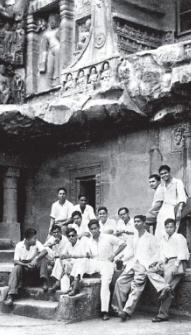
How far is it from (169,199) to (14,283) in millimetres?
2906

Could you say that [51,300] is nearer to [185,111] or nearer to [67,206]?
[67,206]

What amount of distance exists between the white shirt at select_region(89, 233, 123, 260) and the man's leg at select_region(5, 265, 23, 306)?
1.33 m

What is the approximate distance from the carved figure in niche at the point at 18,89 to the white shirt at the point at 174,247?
8.64m

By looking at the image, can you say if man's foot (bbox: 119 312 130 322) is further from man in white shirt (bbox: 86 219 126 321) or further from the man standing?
the man standing

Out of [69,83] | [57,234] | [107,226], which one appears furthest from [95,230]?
[69,83]

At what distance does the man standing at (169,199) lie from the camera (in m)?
9.52

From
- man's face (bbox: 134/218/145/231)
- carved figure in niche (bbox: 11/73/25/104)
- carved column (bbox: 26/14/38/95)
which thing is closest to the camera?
man's face (bbox: 134/218/145/231)

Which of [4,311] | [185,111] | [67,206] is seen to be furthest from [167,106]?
[4,311]

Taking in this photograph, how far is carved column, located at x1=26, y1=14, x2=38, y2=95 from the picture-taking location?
1623cm

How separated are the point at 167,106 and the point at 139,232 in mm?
4527

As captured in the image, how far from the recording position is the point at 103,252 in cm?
935

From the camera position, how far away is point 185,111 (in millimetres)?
12602

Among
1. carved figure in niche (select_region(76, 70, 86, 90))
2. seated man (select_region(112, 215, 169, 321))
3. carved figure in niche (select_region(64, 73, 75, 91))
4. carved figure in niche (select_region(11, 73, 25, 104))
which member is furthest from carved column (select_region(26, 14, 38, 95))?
seated man (select_region(112, 215, 169, 321))

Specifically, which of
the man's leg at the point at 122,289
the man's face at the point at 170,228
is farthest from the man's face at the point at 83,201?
the man's face at the point at 170,228
